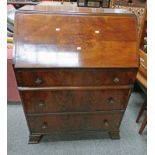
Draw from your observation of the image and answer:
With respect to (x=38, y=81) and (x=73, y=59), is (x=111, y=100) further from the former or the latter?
(x=38, y=81)

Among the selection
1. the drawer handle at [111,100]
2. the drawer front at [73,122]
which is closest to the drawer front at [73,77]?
the drawer handle at [111,100]

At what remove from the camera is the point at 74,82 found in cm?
143

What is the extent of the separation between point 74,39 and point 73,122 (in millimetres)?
774

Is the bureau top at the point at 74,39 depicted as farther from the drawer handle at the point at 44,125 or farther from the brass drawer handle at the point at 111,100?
the drawer handle at the point at 44,125

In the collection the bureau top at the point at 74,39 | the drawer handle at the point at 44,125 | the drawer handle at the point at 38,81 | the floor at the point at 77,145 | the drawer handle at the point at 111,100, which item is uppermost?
the bureau top at the point at 74,39

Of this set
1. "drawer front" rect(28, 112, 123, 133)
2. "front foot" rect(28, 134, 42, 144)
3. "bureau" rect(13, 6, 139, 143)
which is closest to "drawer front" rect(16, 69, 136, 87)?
"bureau" rect(13, 6, 139, 143)

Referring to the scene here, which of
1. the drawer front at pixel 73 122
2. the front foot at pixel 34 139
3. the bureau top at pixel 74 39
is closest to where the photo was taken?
the bureau top at pixel 74 39

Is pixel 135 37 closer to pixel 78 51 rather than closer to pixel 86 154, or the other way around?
pixel 78 51

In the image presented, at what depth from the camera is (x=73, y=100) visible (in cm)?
154

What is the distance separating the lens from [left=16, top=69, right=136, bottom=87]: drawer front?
1.36 m

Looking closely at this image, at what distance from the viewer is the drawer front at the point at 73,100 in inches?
58.5

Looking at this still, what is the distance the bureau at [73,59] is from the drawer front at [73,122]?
0.06m

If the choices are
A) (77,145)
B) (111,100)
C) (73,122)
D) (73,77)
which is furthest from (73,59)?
(77,145)
